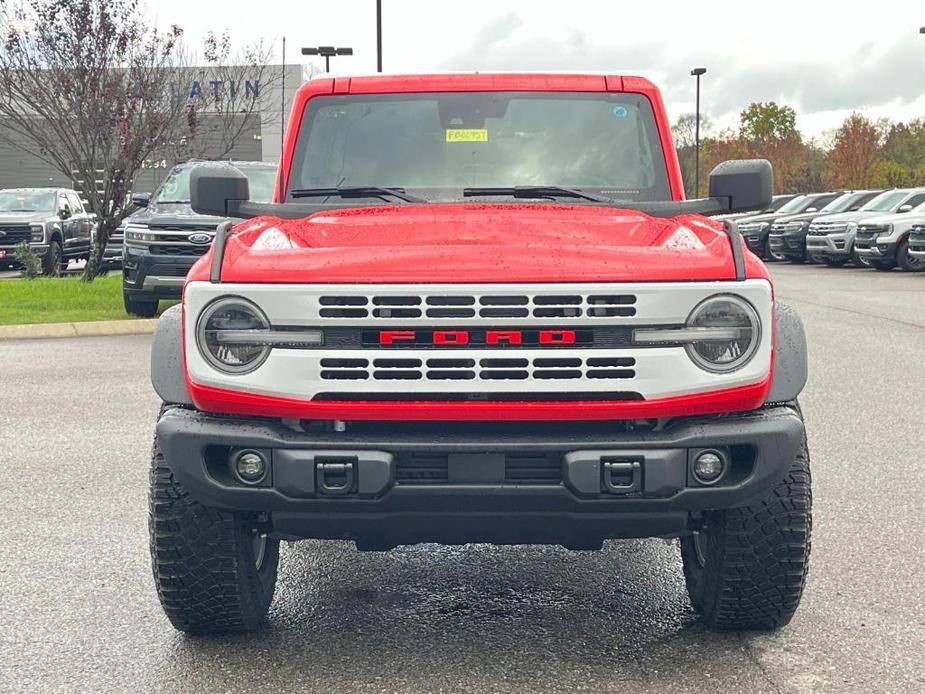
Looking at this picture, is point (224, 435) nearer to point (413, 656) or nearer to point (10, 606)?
point (413, 656)

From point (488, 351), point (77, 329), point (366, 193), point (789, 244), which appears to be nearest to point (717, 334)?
point (488, 351)

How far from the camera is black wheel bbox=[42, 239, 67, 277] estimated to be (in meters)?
23.1

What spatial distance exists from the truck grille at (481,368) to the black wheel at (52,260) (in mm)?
20427

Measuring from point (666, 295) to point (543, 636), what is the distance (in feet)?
4.17

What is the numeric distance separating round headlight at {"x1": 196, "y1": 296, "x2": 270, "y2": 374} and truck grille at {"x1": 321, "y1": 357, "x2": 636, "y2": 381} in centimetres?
22

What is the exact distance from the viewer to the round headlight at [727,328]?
350 centimetres

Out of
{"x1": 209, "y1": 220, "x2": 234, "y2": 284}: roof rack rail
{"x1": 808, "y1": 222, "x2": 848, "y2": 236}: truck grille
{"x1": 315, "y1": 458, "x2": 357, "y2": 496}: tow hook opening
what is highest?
{"x1": 808, "y1": 222, "x2": 848, "y2": 236}: truck grille

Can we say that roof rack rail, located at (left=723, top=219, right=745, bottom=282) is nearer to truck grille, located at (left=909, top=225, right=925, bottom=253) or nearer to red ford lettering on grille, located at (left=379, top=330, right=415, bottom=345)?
red ford lettering on grille, located at (left=379, top=330, right=415, bottom=345)

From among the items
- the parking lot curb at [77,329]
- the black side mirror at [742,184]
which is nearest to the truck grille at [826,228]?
the parking lot curb at [77,329]

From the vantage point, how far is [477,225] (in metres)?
3.96

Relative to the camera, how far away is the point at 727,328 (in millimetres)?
3518

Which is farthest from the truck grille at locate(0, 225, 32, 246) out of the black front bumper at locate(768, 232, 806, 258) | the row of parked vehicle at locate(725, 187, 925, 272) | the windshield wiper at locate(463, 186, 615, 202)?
the windshield wiper at locate(463, 186, 615, 202)

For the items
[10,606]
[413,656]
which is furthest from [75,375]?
[413,656]

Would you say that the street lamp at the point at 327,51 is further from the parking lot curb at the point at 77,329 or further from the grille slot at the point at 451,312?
the grille slot at the point at 451,312
